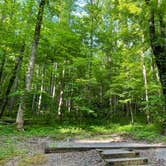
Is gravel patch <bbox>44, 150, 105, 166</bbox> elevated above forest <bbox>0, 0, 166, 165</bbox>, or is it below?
below

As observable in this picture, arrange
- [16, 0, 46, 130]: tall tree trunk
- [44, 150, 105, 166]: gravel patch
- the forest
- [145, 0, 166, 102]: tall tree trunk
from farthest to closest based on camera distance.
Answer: the forest < [16, 0, 46, 130]: tall tree trunk < [145, 0, 166, 102]: tall tree trunk < [44, 150, 105, 166]: gravel patch

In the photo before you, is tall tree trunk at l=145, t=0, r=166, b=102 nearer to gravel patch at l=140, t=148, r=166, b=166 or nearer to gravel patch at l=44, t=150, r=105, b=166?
gravel patch at l=140, t=148, r=166, b=166

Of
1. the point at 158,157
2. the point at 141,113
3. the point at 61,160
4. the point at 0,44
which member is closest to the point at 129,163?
the point at 158,157

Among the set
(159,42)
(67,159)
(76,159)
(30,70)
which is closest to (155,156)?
(76,159)

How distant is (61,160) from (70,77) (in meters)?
10.4

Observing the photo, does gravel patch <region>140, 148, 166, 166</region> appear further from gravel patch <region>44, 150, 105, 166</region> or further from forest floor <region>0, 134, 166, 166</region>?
gravel patch <region>44, 150, 105, 166</region>

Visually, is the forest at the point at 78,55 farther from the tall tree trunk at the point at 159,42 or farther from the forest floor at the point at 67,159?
the forest floor at the point at 67,159

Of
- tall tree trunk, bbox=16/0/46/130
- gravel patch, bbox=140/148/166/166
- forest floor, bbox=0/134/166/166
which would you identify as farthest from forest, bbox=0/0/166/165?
forest floor, bbox=0/134/166/166

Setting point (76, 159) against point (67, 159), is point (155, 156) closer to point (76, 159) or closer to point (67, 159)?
point (76, 159)

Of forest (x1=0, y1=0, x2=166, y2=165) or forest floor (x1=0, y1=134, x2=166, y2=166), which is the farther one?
forest (x1=0, y1=0, x2=166, y2=165)

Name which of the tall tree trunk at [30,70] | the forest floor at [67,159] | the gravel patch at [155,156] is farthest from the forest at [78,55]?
the forest floor at [67,159]

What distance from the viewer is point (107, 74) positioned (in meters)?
17.1

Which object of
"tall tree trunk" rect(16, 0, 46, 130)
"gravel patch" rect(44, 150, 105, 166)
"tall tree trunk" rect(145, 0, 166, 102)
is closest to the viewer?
→ "gravel patch" rect(44, 150, 105, 166)

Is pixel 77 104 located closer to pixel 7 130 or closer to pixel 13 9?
pixel 7 130
